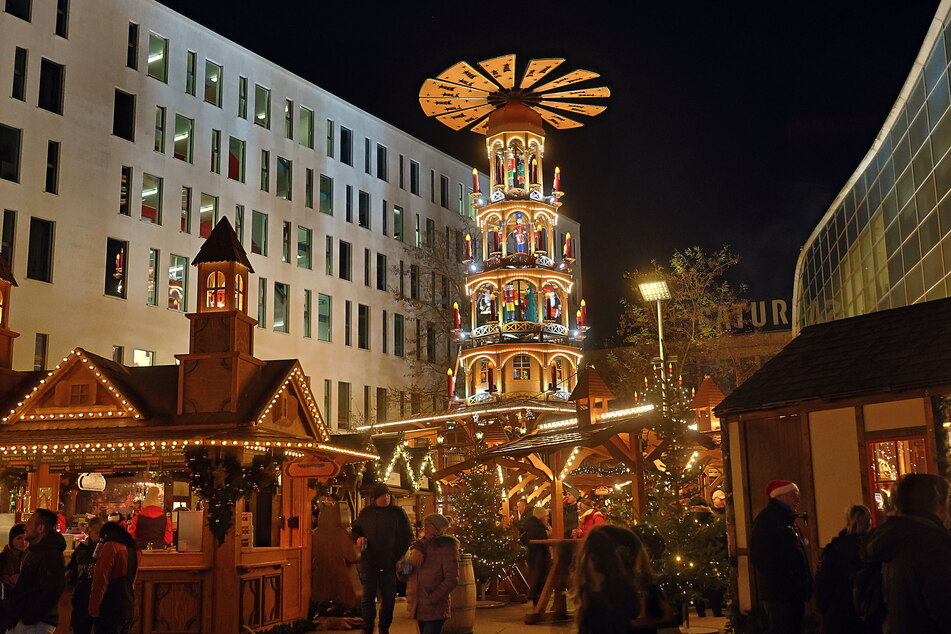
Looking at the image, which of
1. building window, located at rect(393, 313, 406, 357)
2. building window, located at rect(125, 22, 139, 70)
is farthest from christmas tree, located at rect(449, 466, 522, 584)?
building window, located at rect(393, 313, 406, 357)

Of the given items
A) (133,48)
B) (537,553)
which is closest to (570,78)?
(133,48)

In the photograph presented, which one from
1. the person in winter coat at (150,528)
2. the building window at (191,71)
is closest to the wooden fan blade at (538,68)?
the building window at (191,71)

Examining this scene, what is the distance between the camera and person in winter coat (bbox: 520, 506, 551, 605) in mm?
16484

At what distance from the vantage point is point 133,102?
36.2m

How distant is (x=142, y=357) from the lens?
35.8 metres

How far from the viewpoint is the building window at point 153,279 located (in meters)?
36.3

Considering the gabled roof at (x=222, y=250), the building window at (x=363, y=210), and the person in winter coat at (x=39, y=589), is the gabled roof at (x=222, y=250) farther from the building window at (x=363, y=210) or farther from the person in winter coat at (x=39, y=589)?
the building window at (x=363, y=210)

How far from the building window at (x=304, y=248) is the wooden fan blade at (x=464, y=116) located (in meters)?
8.41

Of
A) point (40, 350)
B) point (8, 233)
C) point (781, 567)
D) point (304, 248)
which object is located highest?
point (304, 248)

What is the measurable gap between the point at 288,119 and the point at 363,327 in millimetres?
9804

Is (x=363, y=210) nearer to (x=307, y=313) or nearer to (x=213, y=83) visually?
(x=307, y=313)

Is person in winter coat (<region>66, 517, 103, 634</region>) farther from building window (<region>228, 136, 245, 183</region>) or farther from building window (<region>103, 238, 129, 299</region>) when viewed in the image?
Result: building window (<region>228, 136, 245, 183</region>)

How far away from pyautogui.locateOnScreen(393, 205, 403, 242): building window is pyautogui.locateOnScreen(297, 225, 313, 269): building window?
6.08 metres

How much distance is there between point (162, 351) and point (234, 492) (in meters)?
23.5
